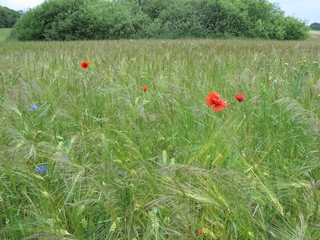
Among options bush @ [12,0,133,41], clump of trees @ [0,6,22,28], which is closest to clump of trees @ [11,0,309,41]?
bush @ [12,0,133,41]

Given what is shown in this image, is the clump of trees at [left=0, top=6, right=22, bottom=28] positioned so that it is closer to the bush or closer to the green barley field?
the bush

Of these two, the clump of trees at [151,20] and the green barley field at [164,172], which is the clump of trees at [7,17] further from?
the green barley field at [164,172]

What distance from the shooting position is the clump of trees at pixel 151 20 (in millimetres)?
15422

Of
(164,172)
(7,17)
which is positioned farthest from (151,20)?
(7,17)

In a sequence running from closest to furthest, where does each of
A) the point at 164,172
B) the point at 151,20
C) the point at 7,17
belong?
the point at 164,172 < the point at 151,20 < the point at 7,17

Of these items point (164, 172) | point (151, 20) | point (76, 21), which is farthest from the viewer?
point (151, 20)

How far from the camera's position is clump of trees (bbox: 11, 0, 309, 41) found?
15422 millimetres

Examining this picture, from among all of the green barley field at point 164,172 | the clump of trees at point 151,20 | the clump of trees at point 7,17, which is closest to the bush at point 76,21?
the clump of trees at point 151,20

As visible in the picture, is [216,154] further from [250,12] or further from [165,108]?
[250,12]

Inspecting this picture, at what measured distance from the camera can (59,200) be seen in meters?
1.29

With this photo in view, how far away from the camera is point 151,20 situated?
660 inches

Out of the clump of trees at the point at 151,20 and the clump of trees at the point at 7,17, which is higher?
the clump of trees at the point at 151,20

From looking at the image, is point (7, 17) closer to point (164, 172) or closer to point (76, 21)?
point (76, 21)

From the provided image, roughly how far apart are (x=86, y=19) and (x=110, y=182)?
15.3 m
